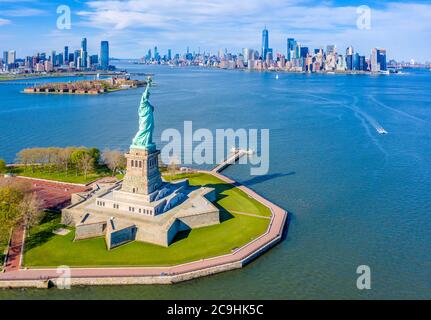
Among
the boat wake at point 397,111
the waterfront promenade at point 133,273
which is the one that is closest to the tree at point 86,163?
the waterfront promenade at point 133,273

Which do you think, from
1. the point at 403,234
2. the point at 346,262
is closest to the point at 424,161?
the point at 403,234

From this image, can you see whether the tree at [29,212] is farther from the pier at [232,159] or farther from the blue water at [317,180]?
the pier at [232,159]

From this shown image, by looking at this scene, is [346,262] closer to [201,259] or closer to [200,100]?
[201,259]

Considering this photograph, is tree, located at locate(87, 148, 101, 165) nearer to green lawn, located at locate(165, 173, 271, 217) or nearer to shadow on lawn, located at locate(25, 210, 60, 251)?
green lawn, located at locate(165, 173, 271, 217)

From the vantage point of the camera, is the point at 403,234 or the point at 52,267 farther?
the point at 403,234

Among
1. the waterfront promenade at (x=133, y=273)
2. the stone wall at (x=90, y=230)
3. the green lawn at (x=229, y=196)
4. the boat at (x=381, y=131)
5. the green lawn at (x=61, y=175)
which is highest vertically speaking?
the boat at (x=381, y=131)
